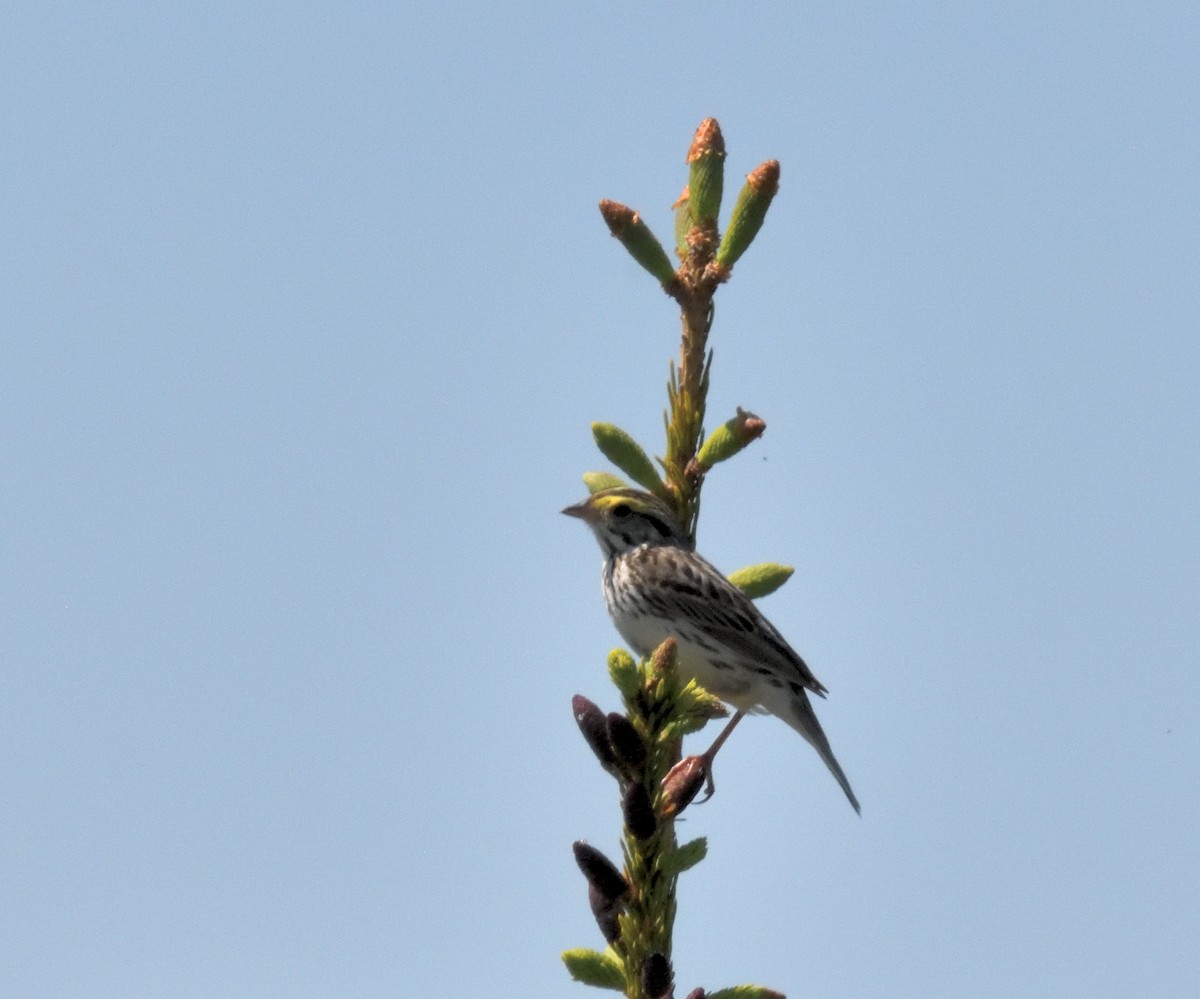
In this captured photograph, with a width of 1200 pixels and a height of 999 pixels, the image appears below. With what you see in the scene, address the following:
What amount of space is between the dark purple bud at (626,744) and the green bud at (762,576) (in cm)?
119

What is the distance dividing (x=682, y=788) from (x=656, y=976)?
2.14ft

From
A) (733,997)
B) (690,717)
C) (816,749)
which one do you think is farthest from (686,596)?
(733,997)

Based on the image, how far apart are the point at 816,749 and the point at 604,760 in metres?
4.49

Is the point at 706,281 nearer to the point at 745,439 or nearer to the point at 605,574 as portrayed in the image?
the point at 745,439

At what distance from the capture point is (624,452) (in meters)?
5.01

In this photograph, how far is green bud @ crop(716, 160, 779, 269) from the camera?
4.99m

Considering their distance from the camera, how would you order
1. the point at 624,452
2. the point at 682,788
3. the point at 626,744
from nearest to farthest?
the point at 626,744
the point at 682,788
the point at 624,452

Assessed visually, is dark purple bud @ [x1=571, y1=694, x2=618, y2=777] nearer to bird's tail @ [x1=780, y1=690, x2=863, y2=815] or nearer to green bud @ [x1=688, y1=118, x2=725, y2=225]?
green bud @ [x1=688, y1=118, x2=725, y2=225]

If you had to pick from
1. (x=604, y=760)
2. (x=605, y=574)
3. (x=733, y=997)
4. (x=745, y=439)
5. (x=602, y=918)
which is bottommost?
(x=733, y=997)

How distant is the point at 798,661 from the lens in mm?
8109

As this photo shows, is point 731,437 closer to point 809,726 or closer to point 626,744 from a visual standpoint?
point 626,744

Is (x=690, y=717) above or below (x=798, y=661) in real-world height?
below

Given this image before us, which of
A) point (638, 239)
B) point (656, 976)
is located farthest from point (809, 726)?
point (656, 976)

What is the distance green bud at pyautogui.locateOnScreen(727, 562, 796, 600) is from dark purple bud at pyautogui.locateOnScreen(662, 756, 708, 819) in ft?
3.65
